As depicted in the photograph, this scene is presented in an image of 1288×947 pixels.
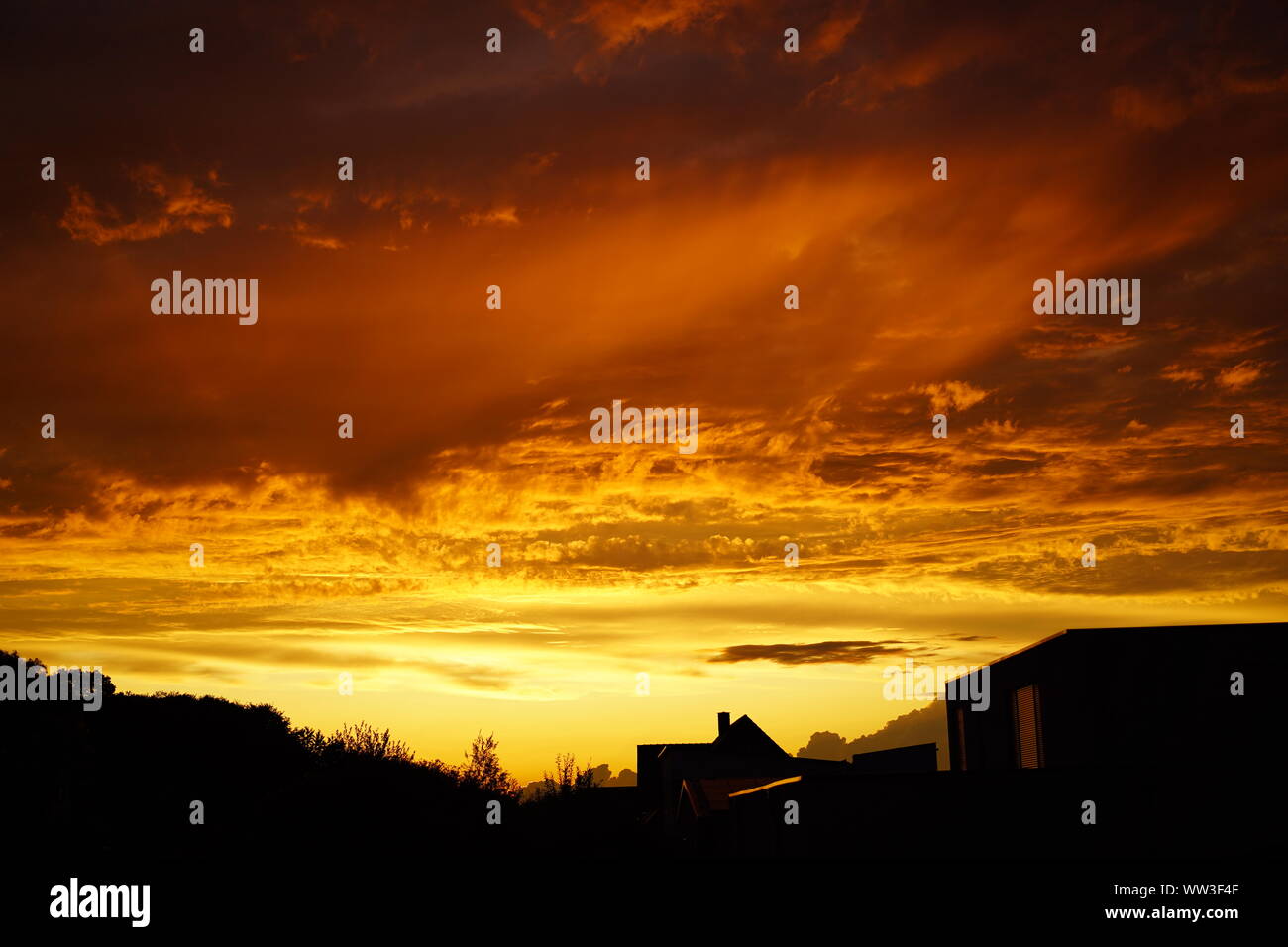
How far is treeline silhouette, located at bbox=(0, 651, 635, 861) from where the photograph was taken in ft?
91.4

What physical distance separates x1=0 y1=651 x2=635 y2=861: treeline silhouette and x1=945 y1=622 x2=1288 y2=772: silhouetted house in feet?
58.6

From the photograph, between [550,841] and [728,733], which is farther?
[728,733]

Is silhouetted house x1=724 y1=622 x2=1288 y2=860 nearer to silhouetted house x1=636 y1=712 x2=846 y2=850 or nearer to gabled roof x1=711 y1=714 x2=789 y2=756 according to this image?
silhouetted house x1=636 y1=712 x2=846 y2=850

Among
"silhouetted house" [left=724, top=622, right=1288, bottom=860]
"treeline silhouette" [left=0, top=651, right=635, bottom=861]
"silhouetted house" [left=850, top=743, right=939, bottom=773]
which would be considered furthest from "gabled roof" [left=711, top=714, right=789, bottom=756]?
"silhouetted house" [left=724, top=622, right=1288, bottom=860]

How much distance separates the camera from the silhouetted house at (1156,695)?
31688 millimetres

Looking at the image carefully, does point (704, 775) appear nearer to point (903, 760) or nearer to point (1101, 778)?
point (903, 760)

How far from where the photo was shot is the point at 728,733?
90.0 meters

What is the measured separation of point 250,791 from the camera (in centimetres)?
4594

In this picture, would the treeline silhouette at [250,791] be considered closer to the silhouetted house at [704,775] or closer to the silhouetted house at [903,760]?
the silhouetted house at [704,775]

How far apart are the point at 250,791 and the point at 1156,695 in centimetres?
3657

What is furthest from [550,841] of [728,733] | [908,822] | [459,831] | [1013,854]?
[728,733]

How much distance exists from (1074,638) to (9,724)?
30542 mm
